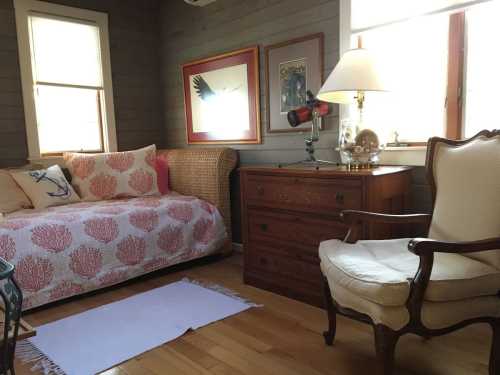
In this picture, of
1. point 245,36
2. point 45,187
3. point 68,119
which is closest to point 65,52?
point 68,119

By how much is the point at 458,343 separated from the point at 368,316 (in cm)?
70

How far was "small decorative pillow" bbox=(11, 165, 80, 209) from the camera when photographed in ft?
9.52

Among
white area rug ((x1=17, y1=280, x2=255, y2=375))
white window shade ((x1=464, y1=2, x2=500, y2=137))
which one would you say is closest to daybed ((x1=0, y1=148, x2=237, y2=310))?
white area rug ((x1=17, y1=280, x2=255, y2=375))

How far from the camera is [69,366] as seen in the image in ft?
5.98

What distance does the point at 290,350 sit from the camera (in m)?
1.90

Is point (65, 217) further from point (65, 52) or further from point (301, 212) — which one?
point (65, 52)

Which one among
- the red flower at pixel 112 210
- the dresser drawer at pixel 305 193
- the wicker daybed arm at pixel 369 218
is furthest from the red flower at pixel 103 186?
the wicker daybed arm at pixel 369 218

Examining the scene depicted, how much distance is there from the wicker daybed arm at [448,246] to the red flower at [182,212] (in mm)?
1956

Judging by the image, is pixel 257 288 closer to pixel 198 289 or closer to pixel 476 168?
pixel 198 289

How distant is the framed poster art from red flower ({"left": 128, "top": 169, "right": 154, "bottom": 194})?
108 centimetres

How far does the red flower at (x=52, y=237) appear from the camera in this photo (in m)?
2.39

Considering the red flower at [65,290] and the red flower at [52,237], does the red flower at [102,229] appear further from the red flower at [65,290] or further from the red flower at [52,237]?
the red flower at [65,290]

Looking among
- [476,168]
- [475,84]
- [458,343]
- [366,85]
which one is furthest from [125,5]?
[458,343]

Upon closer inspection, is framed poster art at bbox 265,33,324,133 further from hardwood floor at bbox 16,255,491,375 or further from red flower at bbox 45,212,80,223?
red flower at bbox 45,212,80,223
